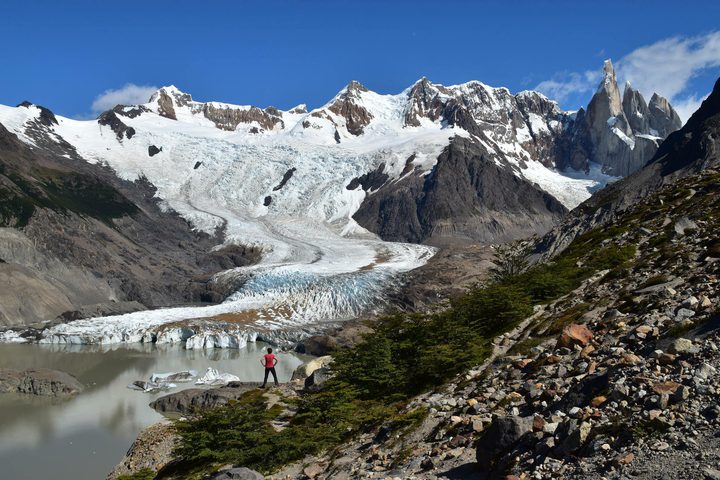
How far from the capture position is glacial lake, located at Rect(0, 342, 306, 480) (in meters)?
35.6

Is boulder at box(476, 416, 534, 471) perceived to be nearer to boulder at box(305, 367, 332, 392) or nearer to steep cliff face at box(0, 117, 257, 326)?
boulder at box(305, 367, 332, 392)

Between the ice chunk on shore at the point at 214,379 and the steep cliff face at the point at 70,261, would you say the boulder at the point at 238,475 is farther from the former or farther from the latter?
the steep cliff face at the point at 70,261

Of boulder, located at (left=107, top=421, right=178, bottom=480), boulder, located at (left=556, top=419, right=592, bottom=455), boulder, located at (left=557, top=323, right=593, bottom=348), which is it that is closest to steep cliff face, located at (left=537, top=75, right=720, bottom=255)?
boulder, located at (left=107, top=421, right=178, bottom=480)

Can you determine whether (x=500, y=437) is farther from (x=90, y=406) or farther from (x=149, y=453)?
(x=90, y=406)

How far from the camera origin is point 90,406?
176 ft

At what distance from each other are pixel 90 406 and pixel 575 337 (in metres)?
47.8

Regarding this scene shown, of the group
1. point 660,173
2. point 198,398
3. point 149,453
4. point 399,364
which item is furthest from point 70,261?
point 399,364

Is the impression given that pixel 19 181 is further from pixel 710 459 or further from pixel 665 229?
pixel 710 459

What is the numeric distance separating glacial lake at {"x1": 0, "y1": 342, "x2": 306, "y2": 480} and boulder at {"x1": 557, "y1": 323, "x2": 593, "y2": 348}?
25.3 metres

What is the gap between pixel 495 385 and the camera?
15539 mm

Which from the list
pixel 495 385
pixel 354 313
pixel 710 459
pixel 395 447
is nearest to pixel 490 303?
pixel 495 385

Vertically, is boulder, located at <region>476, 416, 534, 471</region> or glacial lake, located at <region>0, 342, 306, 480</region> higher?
boulder, located at <region>476, 416, 534, 471</region>

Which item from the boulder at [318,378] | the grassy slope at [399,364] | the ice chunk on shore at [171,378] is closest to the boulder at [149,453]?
the grassy slope at [399,364]

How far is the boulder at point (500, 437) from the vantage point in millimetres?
11039
